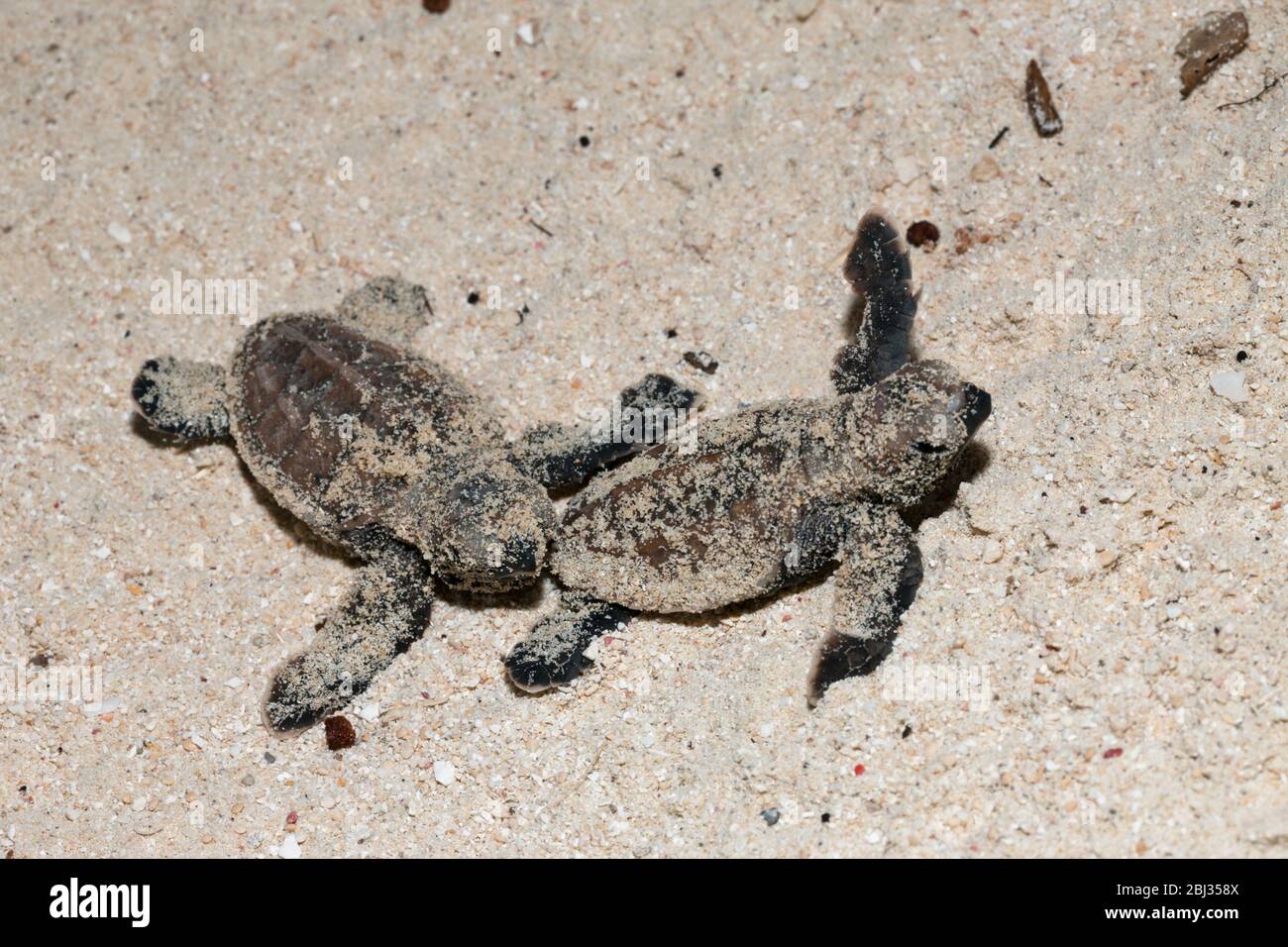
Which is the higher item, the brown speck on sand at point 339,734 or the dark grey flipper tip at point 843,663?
the dark grey flipper tip at point 843,663

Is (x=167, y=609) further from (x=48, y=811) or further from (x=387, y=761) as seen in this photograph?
(x=387, y=761)

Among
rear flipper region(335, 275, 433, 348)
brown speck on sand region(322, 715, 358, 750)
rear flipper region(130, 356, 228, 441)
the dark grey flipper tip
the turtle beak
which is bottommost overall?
brown speck on sand region(322, 715, 358, 750)

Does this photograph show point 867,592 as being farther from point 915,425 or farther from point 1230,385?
point 1230,385

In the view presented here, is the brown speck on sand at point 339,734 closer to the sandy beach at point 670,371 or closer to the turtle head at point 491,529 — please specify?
the sandy beach at point 670,371

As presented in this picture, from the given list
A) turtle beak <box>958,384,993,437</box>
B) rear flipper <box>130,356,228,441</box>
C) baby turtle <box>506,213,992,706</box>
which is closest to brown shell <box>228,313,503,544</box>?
rear flipper <box>130,356,228,441</box>

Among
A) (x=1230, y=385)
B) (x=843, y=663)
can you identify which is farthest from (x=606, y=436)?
(x=1230, y=385)

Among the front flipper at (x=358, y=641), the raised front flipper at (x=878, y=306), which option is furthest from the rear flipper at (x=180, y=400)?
the raised front flipper at (x=878, y=306)

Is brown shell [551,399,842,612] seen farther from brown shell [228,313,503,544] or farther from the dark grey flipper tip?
brown shell [228,313,503,544]
